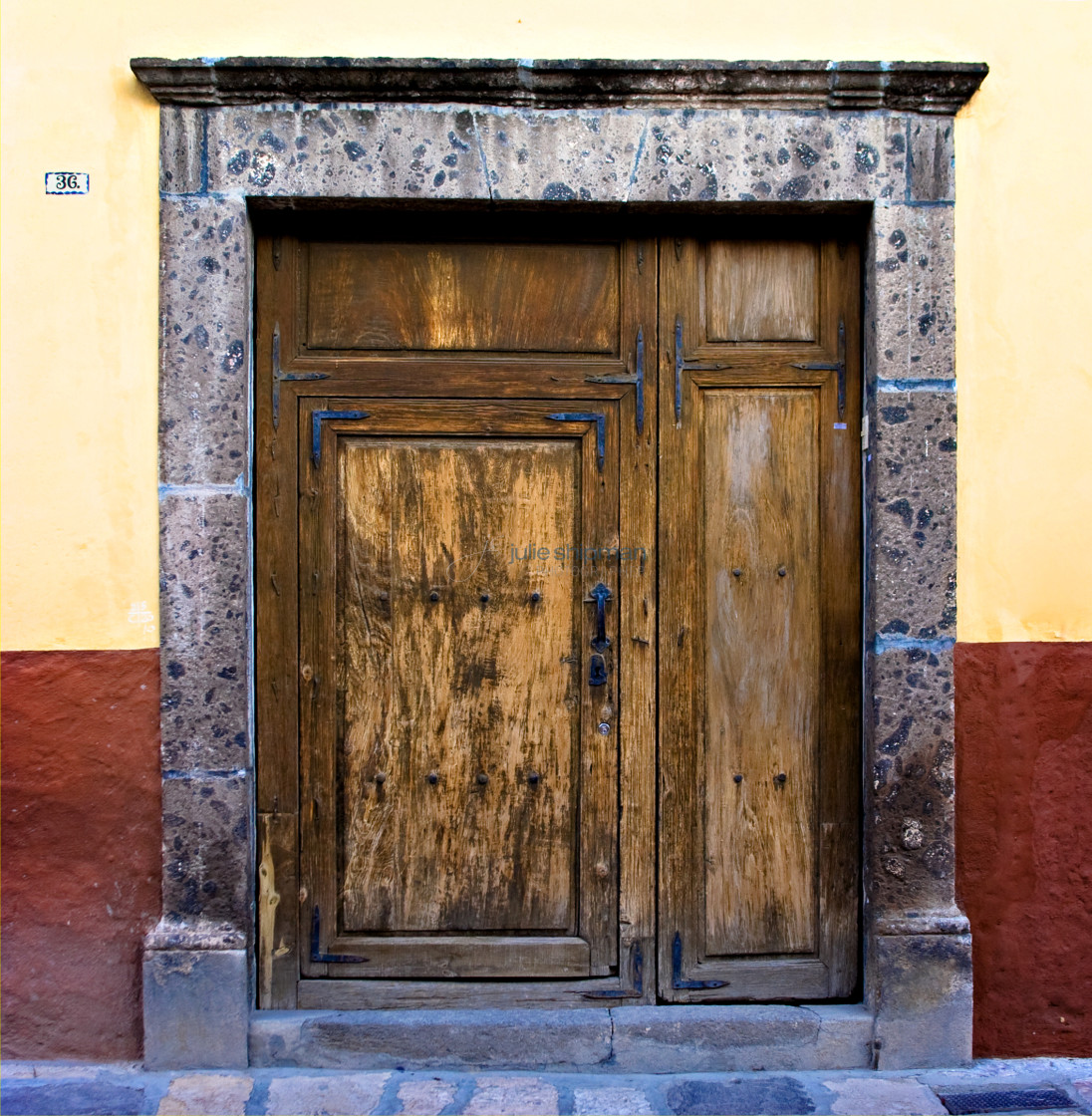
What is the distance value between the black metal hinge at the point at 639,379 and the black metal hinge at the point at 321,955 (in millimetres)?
1796

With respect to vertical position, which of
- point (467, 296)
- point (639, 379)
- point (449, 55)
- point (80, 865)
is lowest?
point (80, 865)

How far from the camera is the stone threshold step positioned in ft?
8.84

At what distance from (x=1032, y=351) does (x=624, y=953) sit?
86.1 inches

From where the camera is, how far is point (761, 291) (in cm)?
285

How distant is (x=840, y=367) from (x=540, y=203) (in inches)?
40.8

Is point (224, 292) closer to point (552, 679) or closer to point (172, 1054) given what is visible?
point (552, 679)

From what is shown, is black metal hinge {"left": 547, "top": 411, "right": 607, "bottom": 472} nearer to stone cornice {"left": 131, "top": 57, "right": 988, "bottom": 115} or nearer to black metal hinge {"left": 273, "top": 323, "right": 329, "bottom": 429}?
black metal hinge {"left": 273, "top": 323, "right": 329, "bottom": 429}

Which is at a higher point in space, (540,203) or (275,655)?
(540,203)

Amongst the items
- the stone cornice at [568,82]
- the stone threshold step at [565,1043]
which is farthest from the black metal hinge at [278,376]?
the stone threshold step at [565,1043]

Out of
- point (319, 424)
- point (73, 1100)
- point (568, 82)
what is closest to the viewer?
point (73, 1100)

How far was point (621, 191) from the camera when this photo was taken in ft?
8.85

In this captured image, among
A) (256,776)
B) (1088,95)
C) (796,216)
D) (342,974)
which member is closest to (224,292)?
(256,776)

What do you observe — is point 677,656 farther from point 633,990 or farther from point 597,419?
point 633,990

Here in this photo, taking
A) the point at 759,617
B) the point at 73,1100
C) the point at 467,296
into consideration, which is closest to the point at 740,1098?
the point at 759,617
